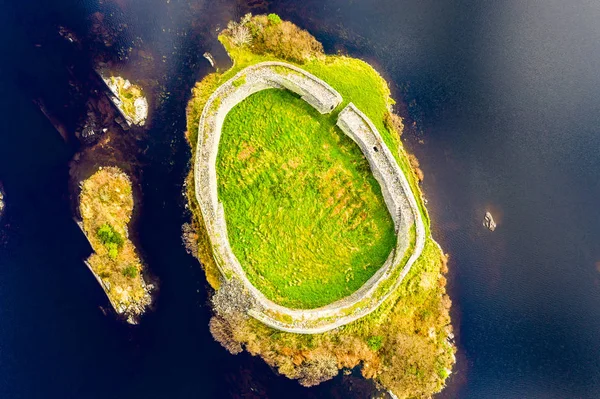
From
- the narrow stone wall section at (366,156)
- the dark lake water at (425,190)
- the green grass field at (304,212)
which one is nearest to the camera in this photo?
the narrow stone wall section at (366,156)

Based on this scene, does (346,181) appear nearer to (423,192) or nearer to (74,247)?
(423,192)

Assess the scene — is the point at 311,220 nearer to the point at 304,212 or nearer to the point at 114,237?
the point at 304,212

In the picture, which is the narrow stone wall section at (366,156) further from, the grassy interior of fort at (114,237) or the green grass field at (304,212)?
the grassy interior of fort at (114,237)

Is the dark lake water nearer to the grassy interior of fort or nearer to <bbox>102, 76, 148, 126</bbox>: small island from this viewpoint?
the grassy interior of fort

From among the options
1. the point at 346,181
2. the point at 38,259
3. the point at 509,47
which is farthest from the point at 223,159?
the point at 509,47

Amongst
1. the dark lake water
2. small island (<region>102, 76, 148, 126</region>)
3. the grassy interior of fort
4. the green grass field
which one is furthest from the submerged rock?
small island (<region>102, 76, 148, 126</region>)

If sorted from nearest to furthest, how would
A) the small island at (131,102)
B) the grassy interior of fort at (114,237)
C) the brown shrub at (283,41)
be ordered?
the brown shrub at (283,41) → the grassy interior of fort at (114,237) → the small island at (131,102)

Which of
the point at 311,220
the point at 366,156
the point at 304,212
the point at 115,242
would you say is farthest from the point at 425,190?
the point at 115,242

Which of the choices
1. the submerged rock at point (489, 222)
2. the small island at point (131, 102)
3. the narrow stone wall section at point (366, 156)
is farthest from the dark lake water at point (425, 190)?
the narrow stone wall section at point (366, 156)

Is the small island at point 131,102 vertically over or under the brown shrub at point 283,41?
under
